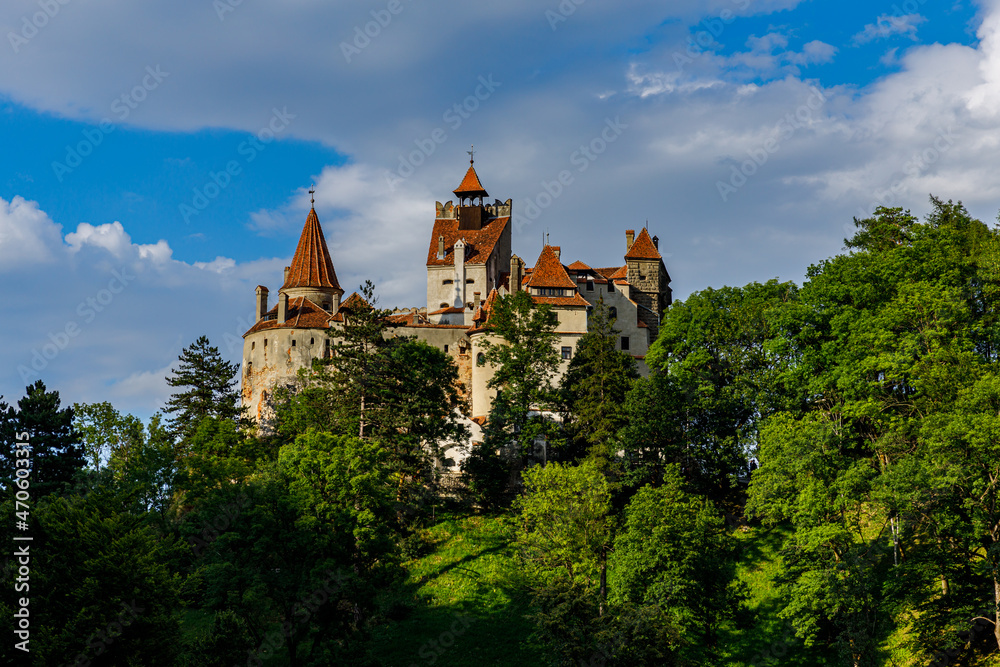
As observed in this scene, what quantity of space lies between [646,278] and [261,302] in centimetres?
2938

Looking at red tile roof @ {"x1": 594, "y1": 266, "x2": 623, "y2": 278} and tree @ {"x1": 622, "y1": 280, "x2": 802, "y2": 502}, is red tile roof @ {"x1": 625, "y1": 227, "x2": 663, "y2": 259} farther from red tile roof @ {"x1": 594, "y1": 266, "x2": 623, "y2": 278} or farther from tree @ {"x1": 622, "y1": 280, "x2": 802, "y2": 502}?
tree @ {"x1": 622, "y1": 280, "x2": 802, "y2": 502}

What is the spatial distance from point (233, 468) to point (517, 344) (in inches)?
702

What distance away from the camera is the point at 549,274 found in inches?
2608

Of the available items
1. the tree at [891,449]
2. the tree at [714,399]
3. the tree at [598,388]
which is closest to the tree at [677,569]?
the tree at [891,449]

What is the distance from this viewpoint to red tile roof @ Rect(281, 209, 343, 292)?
77812mm

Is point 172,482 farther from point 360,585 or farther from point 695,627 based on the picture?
point 695,627

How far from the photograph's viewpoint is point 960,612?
1454 inches

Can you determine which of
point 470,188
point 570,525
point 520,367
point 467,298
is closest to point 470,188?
point 470,188

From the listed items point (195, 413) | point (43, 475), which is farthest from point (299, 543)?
point (195, 413)

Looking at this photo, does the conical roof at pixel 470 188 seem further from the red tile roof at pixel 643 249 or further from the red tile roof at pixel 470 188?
the red tile roof at pixel 643 249

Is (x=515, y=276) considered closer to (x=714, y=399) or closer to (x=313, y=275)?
(x=313, y=275)

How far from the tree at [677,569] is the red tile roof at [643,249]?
3360cm

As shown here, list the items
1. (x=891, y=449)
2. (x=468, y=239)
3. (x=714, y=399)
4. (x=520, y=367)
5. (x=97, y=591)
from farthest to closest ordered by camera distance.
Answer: (x=468, y=239), (x=520, y=367), (x=714, y=399), (x=891, y=449), (x=97, y=591)

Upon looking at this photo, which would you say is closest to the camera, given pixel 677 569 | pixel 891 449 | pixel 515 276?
pixel 677 569
